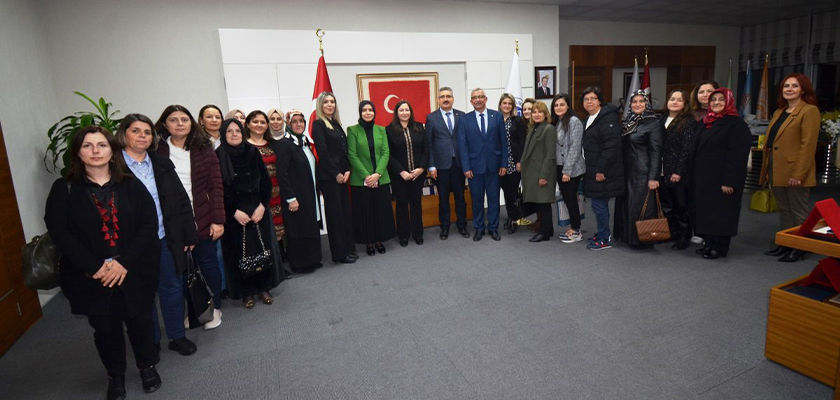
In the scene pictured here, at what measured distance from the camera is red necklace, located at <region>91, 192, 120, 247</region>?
198 centimetres

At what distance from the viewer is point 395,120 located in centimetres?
432

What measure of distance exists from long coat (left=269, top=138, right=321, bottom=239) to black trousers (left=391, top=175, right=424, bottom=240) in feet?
3.14

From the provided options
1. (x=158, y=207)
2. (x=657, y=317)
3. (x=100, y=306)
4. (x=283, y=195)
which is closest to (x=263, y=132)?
(x=283, y=195)

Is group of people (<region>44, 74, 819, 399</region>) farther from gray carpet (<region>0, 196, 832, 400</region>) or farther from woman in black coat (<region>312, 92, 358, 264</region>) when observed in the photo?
gray carpet (<region>0, 196, 832, 400</region>)

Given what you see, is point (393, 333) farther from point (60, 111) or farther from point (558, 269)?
point (60, 111)

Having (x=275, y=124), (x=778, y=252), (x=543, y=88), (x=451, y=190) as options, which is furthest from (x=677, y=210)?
(x=275, y=124)

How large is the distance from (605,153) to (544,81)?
121 inches

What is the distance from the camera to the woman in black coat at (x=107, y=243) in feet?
6.33

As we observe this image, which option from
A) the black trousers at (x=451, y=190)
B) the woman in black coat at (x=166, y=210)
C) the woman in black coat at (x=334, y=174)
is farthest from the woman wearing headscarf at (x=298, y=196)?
the black trousers at (x=451, y=190)

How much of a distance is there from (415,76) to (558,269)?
3.28 metres

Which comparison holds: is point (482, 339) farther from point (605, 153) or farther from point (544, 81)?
point (544, 81)

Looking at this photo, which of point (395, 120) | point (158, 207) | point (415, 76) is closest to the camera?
point (158, 207)

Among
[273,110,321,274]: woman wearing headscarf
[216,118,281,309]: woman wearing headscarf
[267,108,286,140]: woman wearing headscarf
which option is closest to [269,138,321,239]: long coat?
[273,110,321,274]: woman wearing headscarf

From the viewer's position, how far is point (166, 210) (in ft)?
7.60
